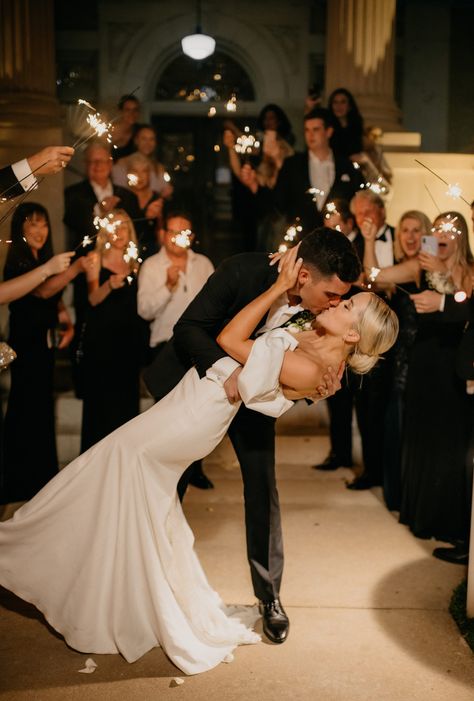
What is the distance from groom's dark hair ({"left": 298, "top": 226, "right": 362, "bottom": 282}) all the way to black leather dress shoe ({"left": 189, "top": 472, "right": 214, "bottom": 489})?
299 cm

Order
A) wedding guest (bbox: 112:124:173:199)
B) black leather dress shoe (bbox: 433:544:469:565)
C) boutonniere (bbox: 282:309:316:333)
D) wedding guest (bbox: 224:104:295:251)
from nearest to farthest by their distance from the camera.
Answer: boutonniere (bbox: 282:309:316:333)
black leather dress shoe (bbox: 433:544:469:565)
wedding guest (bbox: 224:104:295:251)
wedding guest (bbox: 112:124:173:199)

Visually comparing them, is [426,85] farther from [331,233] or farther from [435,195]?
[331,233]

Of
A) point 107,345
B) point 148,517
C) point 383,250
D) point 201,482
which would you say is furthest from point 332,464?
point 148,517

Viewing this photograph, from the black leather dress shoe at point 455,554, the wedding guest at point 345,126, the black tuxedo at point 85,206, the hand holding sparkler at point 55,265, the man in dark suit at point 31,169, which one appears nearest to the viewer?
→ the man in dark suit at point 31,169

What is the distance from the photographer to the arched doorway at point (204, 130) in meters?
13.9

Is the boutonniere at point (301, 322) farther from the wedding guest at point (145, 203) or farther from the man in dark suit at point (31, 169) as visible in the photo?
the wedding guest at point (145, 203)

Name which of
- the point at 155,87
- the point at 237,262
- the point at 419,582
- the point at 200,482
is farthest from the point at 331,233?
the point at 155,87

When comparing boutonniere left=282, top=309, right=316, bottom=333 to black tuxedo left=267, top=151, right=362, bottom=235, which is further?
black tuxedo left=267, top=151, right=362, bottom=235

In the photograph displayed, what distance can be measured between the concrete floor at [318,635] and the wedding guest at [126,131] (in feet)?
12.5

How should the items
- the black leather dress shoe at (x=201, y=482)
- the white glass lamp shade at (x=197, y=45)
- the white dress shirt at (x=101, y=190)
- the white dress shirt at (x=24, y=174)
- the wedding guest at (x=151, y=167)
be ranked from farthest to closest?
the white glass lamp shade at (x=197, y=45)
the wedding guest at (x=151, y=167)
the white dress shirt at (x=101, y=190)
the black leather dress shoe at (x=201, y=482)
the white dress shirt at (x=24, y=174)

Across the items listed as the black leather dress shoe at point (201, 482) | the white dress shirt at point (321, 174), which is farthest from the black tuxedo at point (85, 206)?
the black leather dress shoe at point (201, 482)

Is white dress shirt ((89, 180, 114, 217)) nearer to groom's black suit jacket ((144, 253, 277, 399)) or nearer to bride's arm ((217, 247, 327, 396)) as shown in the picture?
groom's black suit jacket ((144, 253, 277, 399))

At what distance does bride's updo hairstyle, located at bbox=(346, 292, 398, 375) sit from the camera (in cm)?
350

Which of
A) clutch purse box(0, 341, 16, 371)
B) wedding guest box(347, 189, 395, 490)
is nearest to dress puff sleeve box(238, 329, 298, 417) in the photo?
clutch purse box(0, 341, 16, 371)
